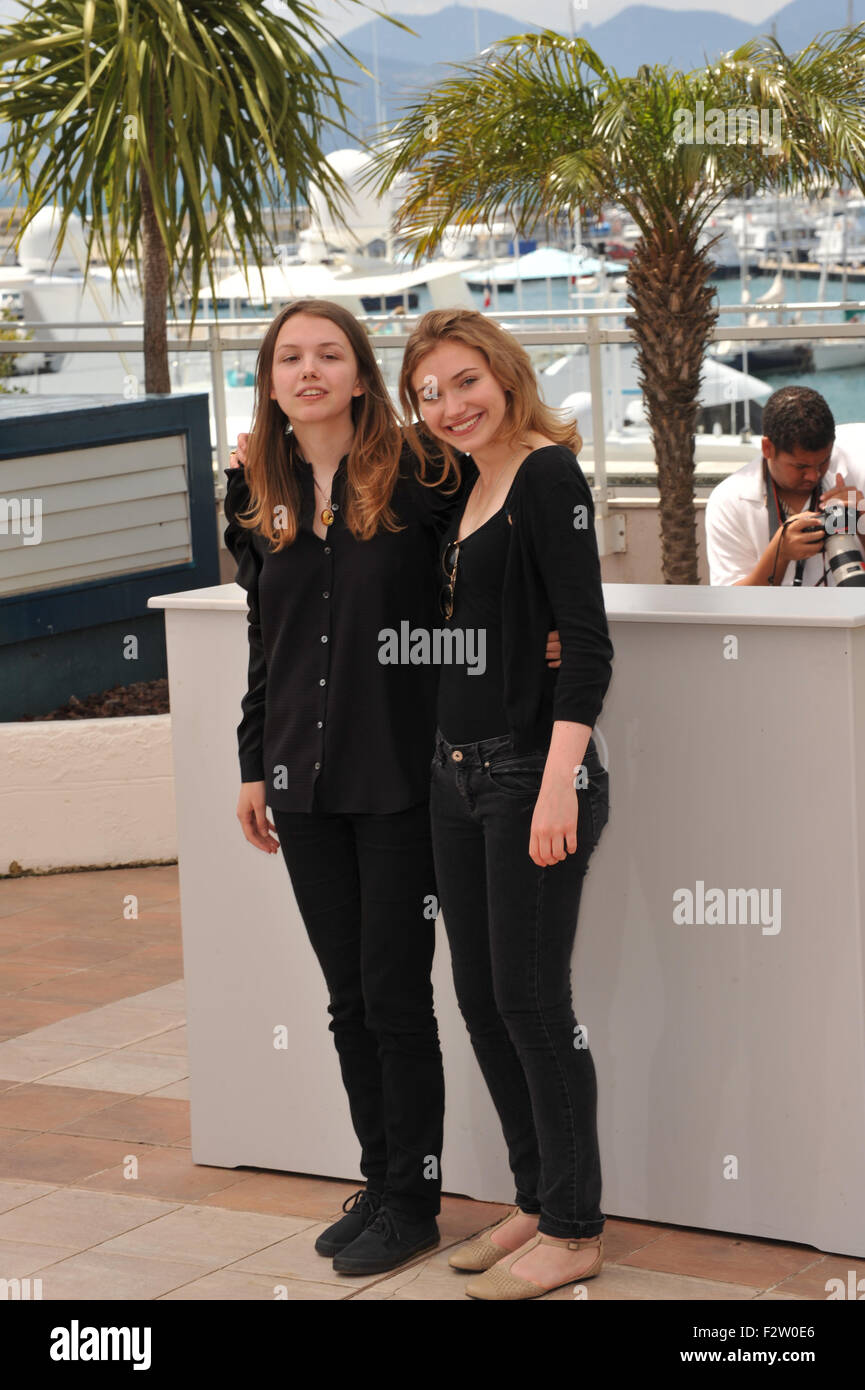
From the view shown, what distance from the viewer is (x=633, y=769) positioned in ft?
10.8

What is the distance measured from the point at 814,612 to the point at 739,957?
66cm

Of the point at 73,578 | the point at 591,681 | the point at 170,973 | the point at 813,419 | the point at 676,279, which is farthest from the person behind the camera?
the point at 676,279

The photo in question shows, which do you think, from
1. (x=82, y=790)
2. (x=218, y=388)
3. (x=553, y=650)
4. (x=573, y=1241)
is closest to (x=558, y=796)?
(x=553, y=650)

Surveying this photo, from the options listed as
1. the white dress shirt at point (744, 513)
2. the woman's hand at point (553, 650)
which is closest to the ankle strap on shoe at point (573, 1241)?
the woman's hand at point (553, 650)

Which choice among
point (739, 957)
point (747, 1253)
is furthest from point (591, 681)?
point (747, 1253)

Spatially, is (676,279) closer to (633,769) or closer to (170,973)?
(170,973)

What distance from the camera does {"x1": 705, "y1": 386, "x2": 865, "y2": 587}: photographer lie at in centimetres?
422

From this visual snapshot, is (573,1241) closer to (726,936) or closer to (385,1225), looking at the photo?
(385,1225)

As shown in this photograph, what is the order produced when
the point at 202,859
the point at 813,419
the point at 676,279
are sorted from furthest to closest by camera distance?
the point at 676,279 < the point at 813,419 < the point at 202,859

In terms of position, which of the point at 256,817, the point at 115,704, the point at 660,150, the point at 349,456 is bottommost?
the point at 115,704

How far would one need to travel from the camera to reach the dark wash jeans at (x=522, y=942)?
2.95 m

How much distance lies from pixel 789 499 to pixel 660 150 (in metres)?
3.62

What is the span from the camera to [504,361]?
298 centimetres

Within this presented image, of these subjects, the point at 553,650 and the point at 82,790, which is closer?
the point at 553,650
